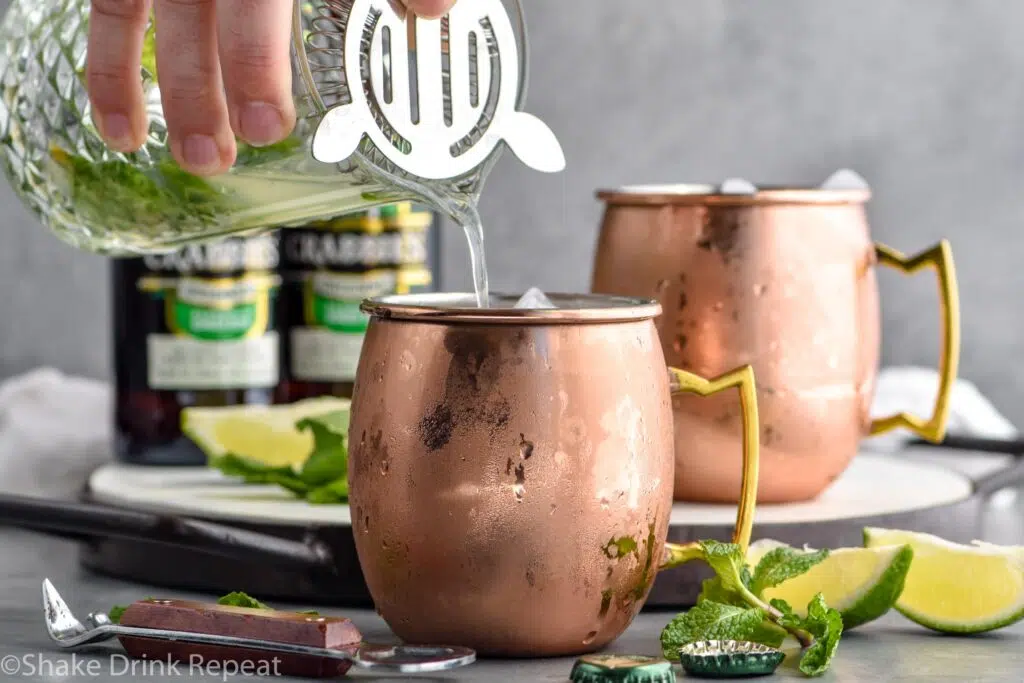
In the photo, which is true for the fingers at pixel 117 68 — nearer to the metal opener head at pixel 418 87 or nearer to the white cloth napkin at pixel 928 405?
the metal opener head at pixel 418 87

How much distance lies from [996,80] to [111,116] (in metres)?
1.37

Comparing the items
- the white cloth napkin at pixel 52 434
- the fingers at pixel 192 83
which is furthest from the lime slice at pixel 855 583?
the white cloth napkin at pixel 52 434

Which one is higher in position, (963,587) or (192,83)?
(192,83)

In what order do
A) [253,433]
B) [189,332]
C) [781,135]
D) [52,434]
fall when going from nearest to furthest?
[253,433] < [189,332] < [52,434] < [781,135]

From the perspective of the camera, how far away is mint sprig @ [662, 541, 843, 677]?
71 cm

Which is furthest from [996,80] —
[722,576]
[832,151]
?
[722,576]

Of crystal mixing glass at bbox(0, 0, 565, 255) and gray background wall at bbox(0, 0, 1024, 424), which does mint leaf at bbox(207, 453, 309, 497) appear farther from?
gray background wall at bbox(0, 0, 1024, 424)

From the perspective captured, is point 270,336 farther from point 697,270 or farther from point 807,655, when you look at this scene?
point 807,655

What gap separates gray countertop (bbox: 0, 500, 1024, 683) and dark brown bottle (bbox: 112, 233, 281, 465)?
1.04 feet

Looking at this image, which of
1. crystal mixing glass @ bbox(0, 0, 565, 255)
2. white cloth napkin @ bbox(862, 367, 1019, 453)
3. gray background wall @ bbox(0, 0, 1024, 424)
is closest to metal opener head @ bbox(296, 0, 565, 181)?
crystal mixing glass @ bbox(0, 0, 565, 255)

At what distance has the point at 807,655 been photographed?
0.70 meters

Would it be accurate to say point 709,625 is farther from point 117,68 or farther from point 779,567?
point 117,68

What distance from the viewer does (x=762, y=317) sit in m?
0.94

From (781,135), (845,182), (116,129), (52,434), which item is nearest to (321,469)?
(116,129)
